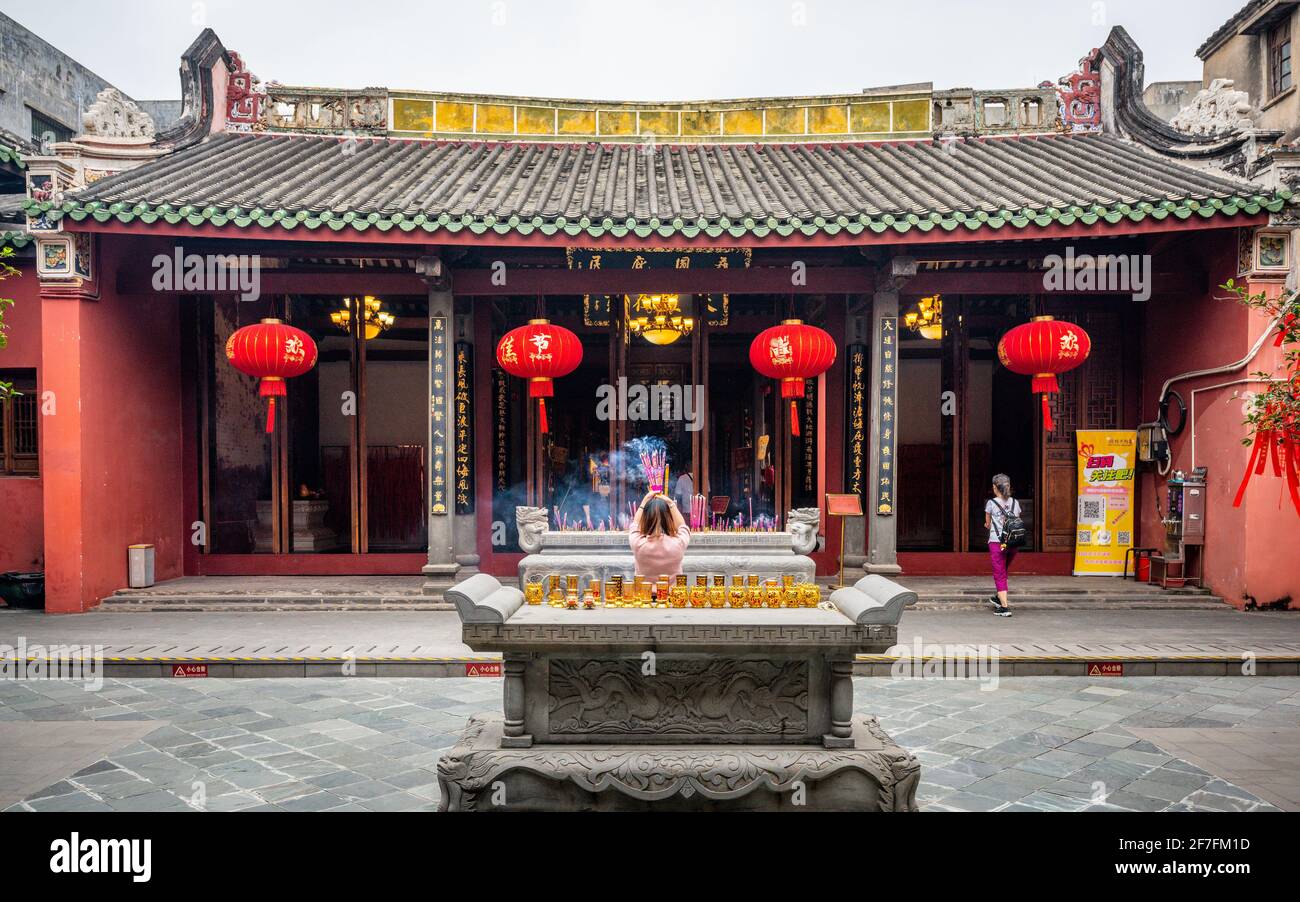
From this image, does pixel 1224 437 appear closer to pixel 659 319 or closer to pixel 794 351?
pixel 794 351

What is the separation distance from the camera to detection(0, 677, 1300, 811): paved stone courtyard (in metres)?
3.78

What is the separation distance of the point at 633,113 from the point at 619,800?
9.51m

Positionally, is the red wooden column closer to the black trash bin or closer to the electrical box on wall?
the black trash bin

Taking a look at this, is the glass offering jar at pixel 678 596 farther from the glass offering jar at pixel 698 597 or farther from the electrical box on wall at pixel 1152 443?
the electrical box on wall at pixel 1152 443

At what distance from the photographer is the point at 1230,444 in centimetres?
819

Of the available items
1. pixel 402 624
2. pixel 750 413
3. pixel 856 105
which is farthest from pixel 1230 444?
pixel 402 624

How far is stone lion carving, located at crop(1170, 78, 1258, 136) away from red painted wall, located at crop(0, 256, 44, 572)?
43.5 ft

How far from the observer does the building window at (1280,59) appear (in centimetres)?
1594

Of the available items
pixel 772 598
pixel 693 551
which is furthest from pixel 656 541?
pixel 693 551

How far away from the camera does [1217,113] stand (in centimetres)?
888

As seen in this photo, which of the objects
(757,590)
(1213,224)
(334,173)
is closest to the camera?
(757,590)

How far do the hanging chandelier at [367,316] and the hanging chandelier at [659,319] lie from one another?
3206 mm

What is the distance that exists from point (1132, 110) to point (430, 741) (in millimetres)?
10588

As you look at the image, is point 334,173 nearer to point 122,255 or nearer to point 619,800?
point 122,255
